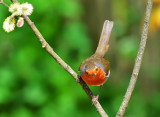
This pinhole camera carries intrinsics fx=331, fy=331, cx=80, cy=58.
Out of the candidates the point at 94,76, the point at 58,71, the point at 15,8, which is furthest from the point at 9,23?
the point at 58,71

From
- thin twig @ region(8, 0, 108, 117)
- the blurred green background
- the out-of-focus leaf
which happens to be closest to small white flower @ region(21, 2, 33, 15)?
thin twig @ region(8, 0, 108, 117)

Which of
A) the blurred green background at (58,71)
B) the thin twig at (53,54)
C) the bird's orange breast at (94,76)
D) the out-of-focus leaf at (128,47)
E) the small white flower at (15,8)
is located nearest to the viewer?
the small white flower at (15,8)

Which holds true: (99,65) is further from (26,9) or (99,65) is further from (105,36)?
(26,9)

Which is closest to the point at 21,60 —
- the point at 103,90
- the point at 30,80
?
the point at 30,80

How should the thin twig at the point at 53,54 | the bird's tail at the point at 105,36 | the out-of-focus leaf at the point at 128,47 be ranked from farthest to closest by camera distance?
the out-of-focus leaf at the point at 128,47
the bird's tail at the point at 105,36
the thin twig at the point at 53,54

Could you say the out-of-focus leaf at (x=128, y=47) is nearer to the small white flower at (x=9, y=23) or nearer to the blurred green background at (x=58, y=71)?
the blurred green background at (x=58, y=71)

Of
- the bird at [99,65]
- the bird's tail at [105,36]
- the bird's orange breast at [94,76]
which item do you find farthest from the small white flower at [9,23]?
the bird's tail at [105,36]

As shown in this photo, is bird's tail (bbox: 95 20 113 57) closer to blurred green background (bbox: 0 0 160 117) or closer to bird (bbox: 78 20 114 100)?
bird (bbox: 78 20 114 100)
